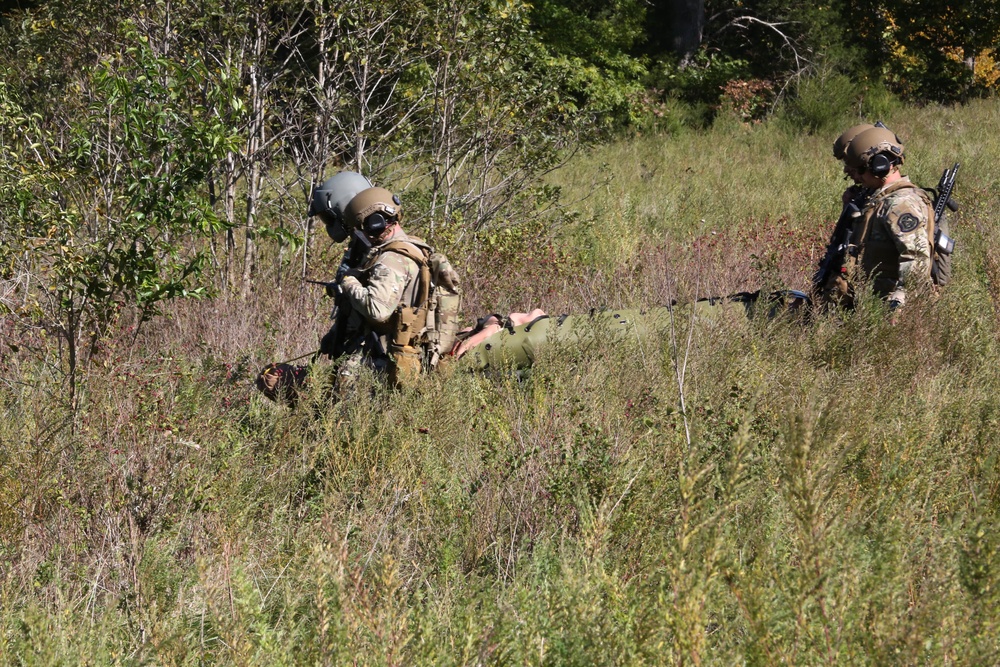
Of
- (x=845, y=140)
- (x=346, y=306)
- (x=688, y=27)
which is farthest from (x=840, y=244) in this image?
Answer: (x=688, y=27)

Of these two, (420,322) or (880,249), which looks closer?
(420,322)

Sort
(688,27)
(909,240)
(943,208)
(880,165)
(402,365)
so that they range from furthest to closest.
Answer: (688,27) → (943,208) → (880,165) → (909,240) → (402,365)

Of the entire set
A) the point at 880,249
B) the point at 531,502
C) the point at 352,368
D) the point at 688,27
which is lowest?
the point at 531,502

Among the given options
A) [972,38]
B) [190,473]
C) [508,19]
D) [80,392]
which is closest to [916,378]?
[190,473]

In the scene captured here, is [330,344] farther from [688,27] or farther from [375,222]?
[688,27]

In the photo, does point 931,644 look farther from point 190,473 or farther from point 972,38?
point 972,38

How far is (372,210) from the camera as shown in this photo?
15.9ft

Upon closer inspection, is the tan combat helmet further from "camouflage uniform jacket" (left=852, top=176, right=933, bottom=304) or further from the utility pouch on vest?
the utility pouch on vest

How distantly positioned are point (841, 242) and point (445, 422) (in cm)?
280

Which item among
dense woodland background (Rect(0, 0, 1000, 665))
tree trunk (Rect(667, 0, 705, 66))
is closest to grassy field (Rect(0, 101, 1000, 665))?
dense woodland background (Rect(0, 0, 1000, 665))

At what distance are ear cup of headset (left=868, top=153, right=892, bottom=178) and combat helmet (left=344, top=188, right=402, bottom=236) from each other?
270cm

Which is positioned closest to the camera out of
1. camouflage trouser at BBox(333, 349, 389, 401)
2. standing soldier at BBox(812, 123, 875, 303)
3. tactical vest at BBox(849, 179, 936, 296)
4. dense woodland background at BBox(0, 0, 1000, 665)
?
dense woodland background at BBox(0, 0, 1000, 665)

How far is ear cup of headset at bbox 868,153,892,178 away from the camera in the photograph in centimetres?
543

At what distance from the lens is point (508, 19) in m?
7.91
